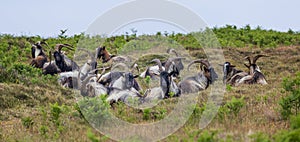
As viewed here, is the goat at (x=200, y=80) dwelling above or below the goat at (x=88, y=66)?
below

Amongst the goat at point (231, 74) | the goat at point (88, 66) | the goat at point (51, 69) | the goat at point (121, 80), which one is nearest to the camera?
the goat at point (121, 80)

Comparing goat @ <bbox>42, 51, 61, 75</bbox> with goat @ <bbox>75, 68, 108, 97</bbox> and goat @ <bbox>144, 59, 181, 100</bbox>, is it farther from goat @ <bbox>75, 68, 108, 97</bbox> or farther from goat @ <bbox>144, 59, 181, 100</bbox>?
goat @ <bbox>144, 59, 181, 100</bbox>

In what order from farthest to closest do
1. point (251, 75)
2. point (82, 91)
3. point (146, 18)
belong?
point (251, 75), point (82, 91), point (146, 18)

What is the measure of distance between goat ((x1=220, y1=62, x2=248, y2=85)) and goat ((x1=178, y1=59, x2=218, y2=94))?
54 cm

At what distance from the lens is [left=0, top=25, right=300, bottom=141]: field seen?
8070 millimetres

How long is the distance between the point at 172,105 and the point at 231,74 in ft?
22.9

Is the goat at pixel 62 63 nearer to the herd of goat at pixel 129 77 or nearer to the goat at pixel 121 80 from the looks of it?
the herd of goat at pixel 129 77

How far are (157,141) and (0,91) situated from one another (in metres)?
6.66

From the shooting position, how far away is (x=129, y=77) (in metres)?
15.0

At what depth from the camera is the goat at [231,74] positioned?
17.5 meters

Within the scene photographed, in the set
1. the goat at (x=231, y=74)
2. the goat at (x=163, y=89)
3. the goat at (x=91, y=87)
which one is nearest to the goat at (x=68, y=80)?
the goat at (x=91, y=87)

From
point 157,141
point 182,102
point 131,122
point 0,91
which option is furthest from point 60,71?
point 157,141

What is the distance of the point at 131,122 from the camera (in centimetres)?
1015

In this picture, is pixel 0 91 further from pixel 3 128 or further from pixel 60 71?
pixel 60 71
